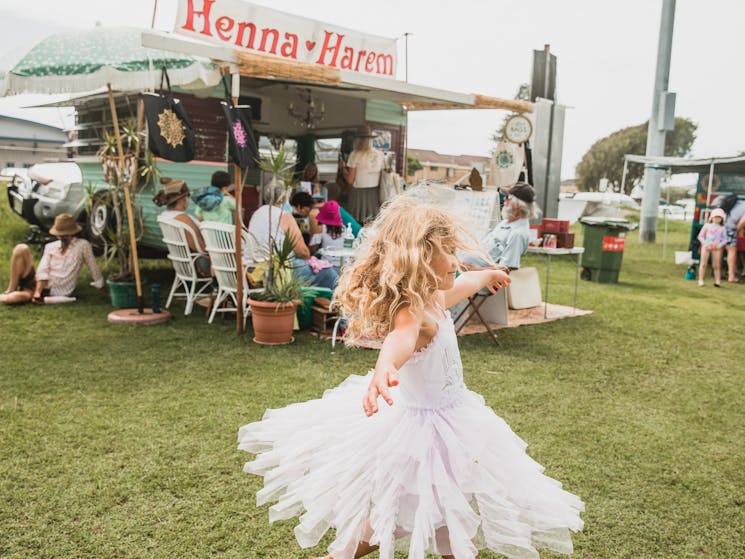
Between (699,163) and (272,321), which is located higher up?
(699,163)

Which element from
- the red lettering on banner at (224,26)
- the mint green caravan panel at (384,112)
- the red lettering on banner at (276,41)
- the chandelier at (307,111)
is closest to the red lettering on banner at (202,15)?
the red lettering on banner at (276,41)

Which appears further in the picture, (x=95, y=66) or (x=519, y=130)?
(x=519, y=130)

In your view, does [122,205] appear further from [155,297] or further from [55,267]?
[155,297]

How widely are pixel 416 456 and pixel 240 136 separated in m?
4.20

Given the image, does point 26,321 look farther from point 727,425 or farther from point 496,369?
point 727,425

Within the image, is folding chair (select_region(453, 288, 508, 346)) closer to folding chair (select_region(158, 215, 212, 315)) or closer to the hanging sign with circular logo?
folding chair (select_region(158, 215, 212, 315))

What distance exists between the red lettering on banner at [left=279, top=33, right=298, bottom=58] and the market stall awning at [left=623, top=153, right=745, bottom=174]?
749 centimetres

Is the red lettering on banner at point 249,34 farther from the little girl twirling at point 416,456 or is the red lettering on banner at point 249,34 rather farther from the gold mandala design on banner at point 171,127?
the little girl twirling at point 416,456

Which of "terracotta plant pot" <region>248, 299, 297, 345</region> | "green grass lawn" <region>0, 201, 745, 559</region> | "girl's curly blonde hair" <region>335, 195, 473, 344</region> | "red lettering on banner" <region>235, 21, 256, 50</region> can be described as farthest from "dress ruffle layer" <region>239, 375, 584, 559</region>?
"red lettering on banner" <region>235, 21, 256, 50</region>

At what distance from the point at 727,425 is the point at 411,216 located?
3.29 m

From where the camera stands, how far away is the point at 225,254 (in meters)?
6.14

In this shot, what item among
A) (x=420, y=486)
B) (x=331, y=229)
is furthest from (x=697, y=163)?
(x=420, y=486)

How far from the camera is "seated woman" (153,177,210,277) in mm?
6684

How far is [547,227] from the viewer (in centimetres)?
736
